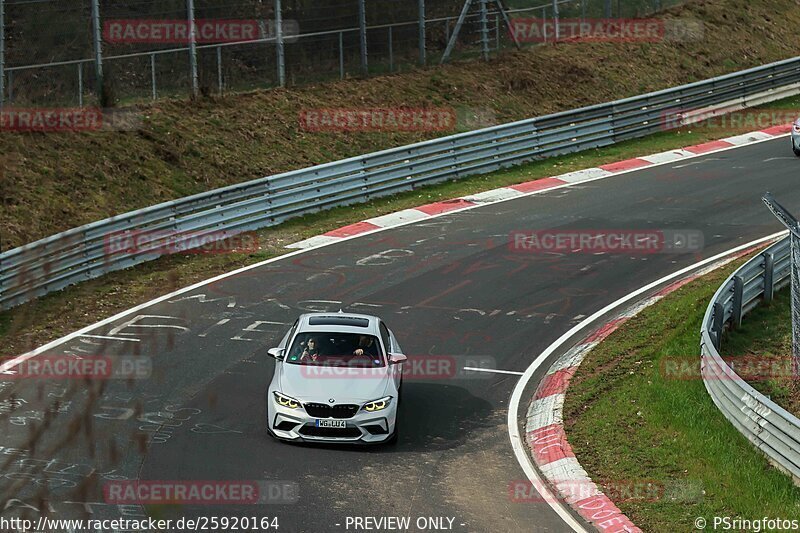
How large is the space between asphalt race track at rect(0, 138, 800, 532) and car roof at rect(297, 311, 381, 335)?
4.06 feet

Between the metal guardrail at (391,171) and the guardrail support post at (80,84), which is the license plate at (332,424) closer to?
the metal guardrail at (391,171)

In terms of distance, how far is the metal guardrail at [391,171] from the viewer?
767 inches

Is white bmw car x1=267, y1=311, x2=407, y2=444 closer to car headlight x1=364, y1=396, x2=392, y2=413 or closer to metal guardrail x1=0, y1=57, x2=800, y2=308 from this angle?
car headlight x1=364, y1=396, x2=392, y2=413

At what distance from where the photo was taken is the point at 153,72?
26.1 metres

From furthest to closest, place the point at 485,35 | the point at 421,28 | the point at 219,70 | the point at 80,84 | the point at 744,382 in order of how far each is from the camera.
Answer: the point at 485,35
the point at 421,28
the point at 219,70
the point at 80,84
the point at 744,382

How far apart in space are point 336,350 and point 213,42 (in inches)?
611


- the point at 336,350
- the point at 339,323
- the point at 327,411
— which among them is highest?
the point at 339,323

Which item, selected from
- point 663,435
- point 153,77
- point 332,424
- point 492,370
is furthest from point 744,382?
point 153,77

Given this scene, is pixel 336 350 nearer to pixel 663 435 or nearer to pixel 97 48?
pixel 663 435

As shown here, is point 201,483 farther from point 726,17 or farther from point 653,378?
point 726,17

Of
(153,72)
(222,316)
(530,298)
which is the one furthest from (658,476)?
(153,72)

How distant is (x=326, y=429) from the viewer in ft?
42.2

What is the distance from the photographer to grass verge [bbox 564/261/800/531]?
11.4 m

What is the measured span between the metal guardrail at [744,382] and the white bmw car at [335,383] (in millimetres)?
4087
